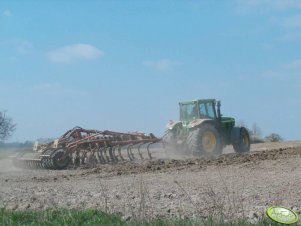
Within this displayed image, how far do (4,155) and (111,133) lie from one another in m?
6.42

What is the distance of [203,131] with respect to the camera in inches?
798

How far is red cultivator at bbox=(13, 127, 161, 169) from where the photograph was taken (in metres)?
19.0

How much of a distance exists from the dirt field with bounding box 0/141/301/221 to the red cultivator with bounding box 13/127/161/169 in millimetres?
3292

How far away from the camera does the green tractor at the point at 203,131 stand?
2030cm

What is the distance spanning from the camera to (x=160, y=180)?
41.4 feet

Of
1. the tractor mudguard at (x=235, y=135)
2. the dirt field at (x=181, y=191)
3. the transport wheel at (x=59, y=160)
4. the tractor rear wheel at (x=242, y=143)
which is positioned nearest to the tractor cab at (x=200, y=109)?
the tractor mudguard at (x=235, y=135)

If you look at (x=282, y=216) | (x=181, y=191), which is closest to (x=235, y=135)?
(x=181, y=191)

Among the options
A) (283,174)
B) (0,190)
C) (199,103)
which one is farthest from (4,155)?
(283,174)

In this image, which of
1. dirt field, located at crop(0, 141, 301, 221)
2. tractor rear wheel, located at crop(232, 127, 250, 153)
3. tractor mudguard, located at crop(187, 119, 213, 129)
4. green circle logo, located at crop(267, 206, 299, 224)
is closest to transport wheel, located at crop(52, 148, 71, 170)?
dirt field, located at crop(0, 141, 301, 221)

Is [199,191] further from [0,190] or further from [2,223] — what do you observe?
[0,190]

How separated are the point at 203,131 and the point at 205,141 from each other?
0.49 metres

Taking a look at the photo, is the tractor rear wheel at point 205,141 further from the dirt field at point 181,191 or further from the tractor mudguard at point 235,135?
the dirt field at point 181,191

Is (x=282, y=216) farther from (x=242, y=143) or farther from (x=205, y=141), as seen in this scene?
(x=242, y=143)

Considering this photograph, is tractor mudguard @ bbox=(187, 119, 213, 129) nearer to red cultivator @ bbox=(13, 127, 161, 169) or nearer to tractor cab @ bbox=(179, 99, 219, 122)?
tractor cab @ bbox=(179, 99, 219, 122)
